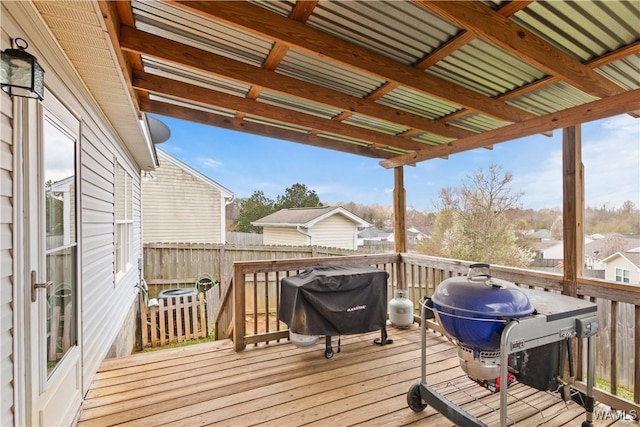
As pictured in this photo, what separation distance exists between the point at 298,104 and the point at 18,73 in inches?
86.9

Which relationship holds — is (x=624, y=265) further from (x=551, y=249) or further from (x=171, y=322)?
(x=171, y=322)

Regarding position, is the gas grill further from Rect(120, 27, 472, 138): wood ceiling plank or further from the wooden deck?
Rect(120, 27, 472, 138): wood ceiling plank

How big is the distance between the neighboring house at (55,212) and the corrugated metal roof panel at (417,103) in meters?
2.28

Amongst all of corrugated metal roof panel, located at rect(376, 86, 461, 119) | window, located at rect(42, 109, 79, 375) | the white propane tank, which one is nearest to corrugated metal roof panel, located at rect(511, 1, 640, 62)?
corrugated metal roof panel, located at rect(376, 86, 461, 119)

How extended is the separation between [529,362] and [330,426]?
1.41m

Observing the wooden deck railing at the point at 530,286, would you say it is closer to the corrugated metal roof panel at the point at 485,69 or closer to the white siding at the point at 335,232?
the corrugated metal roof panel at the point at 485,69

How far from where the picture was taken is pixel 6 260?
53.6 inches

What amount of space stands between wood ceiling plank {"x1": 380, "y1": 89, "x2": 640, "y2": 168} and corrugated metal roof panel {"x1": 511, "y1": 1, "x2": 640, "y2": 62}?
0.39 metres

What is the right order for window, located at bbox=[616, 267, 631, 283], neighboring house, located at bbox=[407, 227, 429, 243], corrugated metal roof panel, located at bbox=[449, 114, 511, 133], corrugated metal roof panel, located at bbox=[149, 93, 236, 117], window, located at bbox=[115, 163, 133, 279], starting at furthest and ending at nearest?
neighboring house, located at bbox=[407, 227, 429, 243] < window, located at bbox=[616, 267, 631, 283] < window, located at bbox=[115, 163, 133, 279] < corrugated metal roof panel, located at bbox=[449, 114, 511, 133] < corrugated metal roof panel, located at bbox=[149, 93, 236, 117]

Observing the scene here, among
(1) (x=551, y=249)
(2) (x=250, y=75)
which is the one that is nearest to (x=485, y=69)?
(2) (x=250, y=75)

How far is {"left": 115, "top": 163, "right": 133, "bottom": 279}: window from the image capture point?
4.26 metres

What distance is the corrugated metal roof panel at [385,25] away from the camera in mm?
1780

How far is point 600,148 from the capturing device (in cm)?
887

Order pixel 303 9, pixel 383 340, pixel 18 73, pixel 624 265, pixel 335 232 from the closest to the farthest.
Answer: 1. pixel 18 73
2. pixel 303 9
3. pixel 383 340
4. pixel 624 265
5. pixel 335 232
